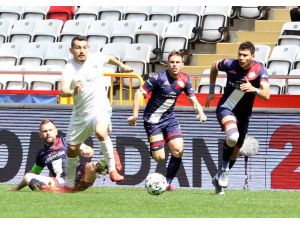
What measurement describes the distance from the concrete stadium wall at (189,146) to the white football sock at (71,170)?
3.20 m

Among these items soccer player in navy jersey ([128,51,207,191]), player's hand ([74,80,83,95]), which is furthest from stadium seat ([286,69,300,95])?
player's hand ([74,80,83,95])

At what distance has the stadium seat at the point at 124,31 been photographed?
25.7m

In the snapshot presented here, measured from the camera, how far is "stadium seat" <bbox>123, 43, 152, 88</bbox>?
24.1m

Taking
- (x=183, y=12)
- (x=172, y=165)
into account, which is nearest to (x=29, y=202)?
(x=172, y=165)

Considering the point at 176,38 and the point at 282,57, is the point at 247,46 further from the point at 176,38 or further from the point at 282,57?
the point at 176,38

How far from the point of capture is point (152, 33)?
993 inches

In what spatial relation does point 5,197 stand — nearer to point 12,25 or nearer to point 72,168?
point 72,168

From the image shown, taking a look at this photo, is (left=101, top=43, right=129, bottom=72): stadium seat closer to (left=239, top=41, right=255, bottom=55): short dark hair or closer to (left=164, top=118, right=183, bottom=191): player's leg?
(left=164, top=118, right=183, bottom=191): player's leg

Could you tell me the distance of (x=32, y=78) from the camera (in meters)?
23.2

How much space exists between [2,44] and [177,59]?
33.3ft

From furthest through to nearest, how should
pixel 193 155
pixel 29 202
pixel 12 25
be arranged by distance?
pixel 12 25
pixel 193 155
pixel 29 202

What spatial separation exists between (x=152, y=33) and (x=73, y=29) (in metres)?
2.27

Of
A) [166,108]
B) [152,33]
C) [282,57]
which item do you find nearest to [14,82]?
[152,33]
